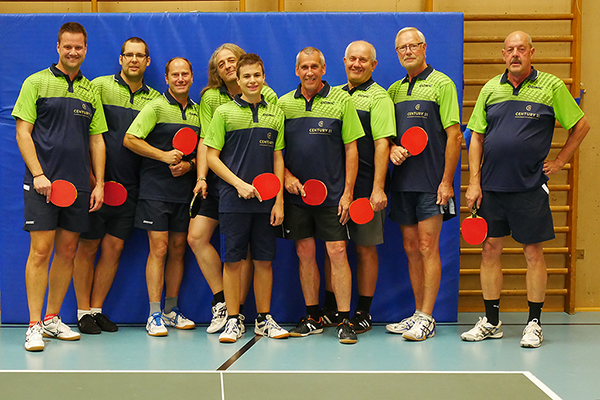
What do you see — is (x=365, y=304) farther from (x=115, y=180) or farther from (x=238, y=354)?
(x=115, y=180)

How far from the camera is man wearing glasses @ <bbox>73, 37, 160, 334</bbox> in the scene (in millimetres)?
3758

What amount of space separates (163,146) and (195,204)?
467 mm

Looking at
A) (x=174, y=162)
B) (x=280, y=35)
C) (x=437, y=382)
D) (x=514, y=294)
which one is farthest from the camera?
(x=514, y=294)

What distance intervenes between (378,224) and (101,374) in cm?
196

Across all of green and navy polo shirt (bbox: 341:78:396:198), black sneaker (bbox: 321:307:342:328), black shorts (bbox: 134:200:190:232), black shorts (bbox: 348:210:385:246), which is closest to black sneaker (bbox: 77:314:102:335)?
black shorts (bbox: 134:200:190:232)

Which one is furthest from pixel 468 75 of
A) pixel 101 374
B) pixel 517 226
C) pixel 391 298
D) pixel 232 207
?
pixel 101 374

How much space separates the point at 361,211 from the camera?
11.4 ft

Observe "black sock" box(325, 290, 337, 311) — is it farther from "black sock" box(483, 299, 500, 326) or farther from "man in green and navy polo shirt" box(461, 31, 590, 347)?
"black sock" box(483, 299, 500, 326)

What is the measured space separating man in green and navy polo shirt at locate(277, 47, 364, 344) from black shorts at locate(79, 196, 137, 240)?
114cm

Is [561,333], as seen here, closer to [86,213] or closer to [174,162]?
[174,162]

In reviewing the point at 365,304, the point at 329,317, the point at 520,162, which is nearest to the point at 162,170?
the point at 329,317

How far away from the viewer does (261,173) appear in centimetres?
343

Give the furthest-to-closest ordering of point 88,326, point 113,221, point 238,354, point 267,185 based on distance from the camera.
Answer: point 113,221 < point 88,326 < point 267,185 < point 238,354

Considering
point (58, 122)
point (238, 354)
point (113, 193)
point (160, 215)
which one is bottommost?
point (238, 354)
